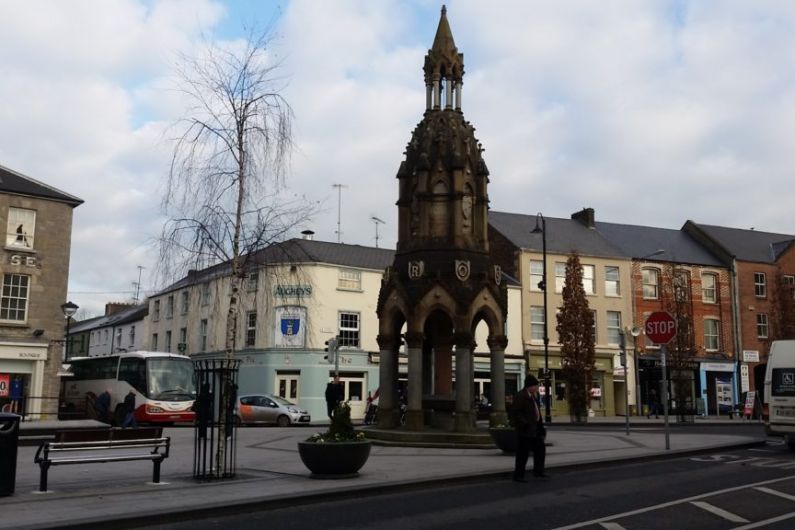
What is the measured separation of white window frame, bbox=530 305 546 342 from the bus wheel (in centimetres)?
2573

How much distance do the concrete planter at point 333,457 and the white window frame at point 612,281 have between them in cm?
3867

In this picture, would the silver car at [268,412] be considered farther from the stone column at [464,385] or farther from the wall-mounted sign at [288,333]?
the stone column at [464,385]

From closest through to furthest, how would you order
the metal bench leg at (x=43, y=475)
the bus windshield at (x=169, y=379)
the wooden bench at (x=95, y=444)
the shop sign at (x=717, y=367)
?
1. the metal bench leg at (x=43, y=475)
2. the wooden bench at (x=95, y=444)
3. the bus windshield at (x=169, y=379)
4. the shop sign at (x=717, y=367)

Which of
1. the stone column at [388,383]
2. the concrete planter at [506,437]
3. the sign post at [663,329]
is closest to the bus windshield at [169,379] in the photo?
the stone column at [388,383]

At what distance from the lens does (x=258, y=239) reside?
13297 mm

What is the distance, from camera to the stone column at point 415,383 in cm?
1870

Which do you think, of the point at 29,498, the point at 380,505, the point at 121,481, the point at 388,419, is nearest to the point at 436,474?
the point at 380,505

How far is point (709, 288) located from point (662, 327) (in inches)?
1425

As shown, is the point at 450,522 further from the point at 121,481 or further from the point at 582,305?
the point at 582,305

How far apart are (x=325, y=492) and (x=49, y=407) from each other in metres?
25.7

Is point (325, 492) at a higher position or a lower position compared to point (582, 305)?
lower

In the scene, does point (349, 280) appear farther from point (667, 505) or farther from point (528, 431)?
point (667, 505)

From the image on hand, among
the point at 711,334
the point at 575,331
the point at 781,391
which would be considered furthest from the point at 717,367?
the point at 781,391

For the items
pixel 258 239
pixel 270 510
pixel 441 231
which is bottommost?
pixel 270 510
